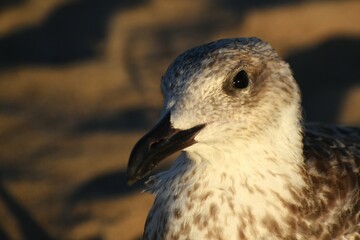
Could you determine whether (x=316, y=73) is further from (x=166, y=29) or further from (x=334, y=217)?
(x=334, y=217)

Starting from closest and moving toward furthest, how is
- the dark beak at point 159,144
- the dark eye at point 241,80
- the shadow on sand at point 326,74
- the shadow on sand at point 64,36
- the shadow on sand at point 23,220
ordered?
the dark beak at point 159,144
the dark eye at point 241,80
the shadow on sand at point 23,220
the shadow on sand at point 326,74
the shadow on sand at point 64,36

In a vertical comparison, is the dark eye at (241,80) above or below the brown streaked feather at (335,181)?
above

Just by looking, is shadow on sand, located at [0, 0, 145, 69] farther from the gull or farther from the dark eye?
the dark eye

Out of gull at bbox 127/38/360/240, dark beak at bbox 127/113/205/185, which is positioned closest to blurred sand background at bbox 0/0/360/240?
gull at bbox 127/38/360/240

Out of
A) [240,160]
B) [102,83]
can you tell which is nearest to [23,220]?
[102,83]

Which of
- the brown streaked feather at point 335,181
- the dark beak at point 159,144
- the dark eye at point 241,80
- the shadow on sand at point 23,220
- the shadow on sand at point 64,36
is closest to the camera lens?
the dark beak at point 159,144

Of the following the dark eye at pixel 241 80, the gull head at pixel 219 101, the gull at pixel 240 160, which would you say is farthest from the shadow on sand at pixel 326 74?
the dark eye at pixel 241 80

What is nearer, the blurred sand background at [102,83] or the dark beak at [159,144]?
the dark beak at [159,144]

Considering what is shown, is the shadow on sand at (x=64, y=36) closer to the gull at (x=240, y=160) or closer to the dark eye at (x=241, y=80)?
the gull at (x=240, y=160)
